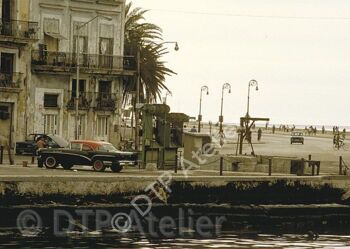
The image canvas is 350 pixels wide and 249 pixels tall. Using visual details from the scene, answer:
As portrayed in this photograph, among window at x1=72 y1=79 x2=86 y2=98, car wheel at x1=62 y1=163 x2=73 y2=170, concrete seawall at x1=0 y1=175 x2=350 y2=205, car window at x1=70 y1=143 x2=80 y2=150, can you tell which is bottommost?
concrete seawall at x1=0 y1=175 x2=350 y2=205

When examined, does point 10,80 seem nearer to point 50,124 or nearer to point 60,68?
point 60,68

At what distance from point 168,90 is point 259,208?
3460 cm

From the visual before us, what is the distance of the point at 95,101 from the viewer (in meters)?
64.4

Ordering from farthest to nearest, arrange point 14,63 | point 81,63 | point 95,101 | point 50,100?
point 95,101 < point 81,63 < point 50,100 < point 14,63

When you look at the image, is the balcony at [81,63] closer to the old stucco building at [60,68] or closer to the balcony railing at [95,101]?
the old stucco building at [60,68]

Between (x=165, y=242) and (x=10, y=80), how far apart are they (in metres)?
30.3

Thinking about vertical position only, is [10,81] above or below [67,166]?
above

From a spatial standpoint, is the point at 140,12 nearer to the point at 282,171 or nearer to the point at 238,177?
Result: the point at 282,171

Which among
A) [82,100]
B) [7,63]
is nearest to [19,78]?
[7,63]

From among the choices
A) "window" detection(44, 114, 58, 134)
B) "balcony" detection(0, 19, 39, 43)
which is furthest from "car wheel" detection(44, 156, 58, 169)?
"window" detection(44, 114, 58, 134)

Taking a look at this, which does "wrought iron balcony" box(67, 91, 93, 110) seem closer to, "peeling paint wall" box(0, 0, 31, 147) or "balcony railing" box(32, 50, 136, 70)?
"balcony railing" box(32, 50, 136, 70)

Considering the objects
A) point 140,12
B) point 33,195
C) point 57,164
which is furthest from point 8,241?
point 140,12

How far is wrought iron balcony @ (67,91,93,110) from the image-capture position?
6299cm

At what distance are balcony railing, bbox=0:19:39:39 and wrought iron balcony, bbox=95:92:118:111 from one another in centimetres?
773
